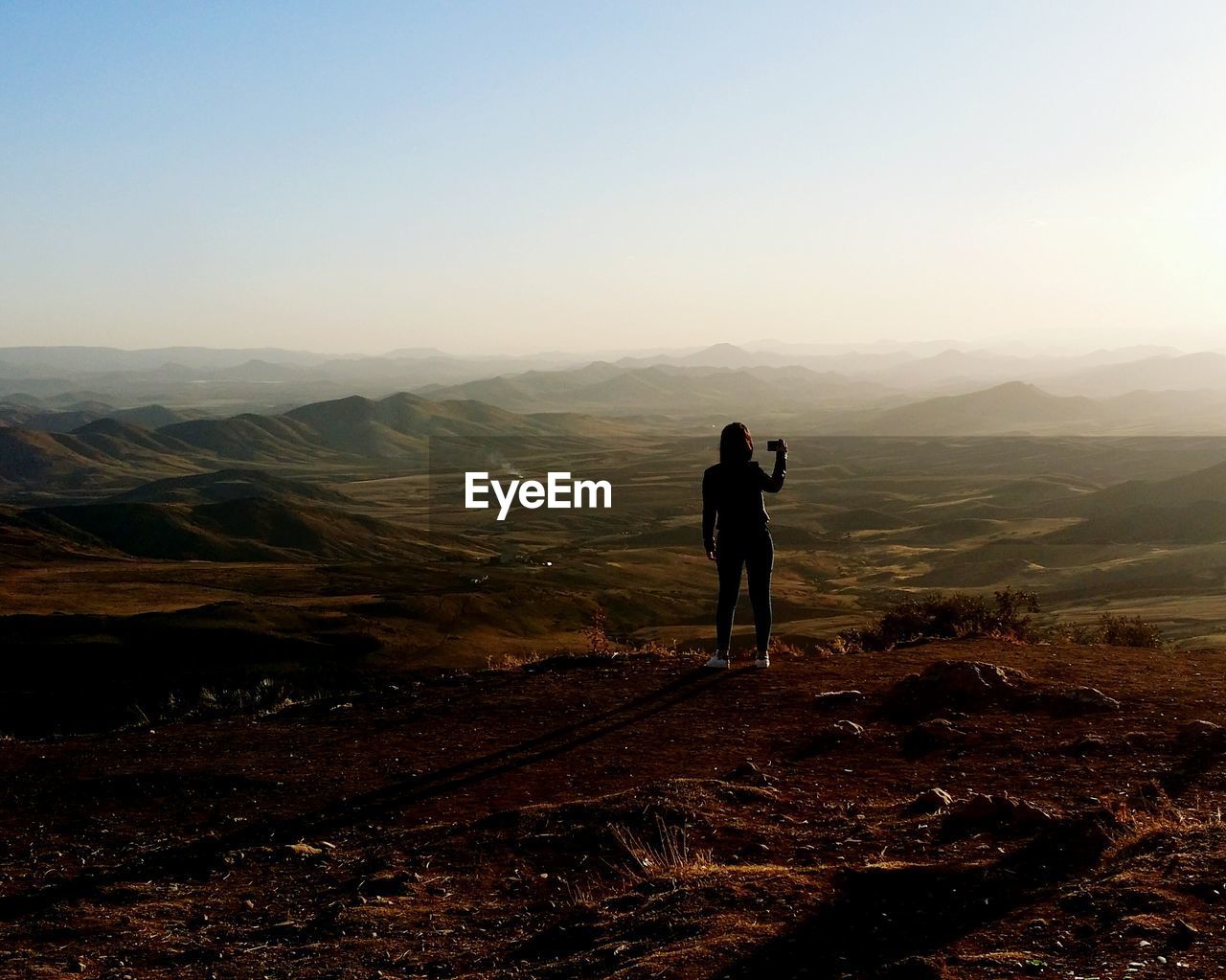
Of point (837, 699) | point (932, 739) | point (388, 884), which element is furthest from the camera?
point (837, 699)

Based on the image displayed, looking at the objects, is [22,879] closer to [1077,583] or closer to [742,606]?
[742,606]

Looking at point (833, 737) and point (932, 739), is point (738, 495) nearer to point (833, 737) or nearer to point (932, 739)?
point (833, 737)

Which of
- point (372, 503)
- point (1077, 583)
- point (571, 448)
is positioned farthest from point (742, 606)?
point (571, 448)

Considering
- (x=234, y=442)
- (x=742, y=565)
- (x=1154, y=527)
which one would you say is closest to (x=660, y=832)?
(x=742, y=565)

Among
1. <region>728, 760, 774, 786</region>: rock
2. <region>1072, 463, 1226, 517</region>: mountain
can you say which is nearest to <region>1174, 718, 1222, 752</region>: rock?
<region>728, 760, 774, 786</region>: rock

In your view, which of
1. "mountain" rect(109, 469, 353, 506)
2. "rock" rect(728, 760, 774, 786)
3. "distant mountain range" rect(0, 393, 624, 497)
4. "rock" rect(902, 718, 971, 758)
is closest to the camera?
"rock" rect(728, 760, 774, 786)

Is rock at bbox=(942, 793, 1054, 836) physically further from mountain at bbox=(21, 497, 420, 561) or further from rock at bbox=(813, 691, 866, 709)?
mountain at bbox=(21, 497, 420, 561)
